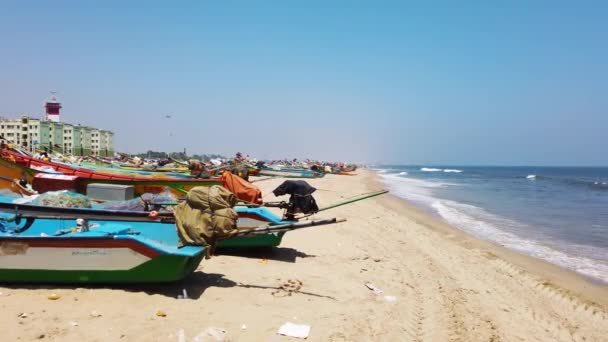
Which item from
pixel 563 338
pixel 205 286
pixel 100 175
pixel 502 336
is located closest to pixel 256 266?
pixel 205 286

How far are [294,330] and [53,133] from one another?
92464 mm

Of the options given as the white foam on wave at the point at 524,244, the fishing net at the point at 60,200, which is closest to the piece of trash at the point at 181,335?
the fishing net at the point at 60,200

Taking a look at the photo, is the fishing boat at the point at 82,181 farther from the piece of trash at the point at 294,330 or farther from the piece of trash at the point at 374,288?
the piece of trash at the point at 294,330

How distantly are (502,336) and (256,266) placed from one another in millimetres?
3989

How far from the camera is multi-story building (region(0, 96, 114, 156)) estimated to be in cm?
7438

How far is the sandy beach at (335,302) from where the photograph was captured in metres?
4.70

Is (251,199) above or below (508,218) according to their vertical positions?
above

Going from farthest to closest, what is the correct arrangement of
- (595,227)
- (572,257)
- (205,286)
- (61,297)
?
1. (595,227)
2. (572,257)
3. (205,286)
4. (61,297)

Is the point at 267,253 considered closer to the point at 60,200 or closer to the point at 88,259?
the point at 88,259

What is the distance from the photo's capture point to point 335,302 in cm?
591

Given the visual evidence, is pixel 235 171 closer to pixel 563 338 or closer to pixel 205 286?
pixel 205 286

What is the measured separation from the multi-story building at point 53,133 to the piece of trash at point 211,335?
70.6 meters

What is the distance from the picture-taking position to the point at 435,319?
18.7 feet

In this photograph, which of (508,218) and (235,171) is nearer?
(235,171)
